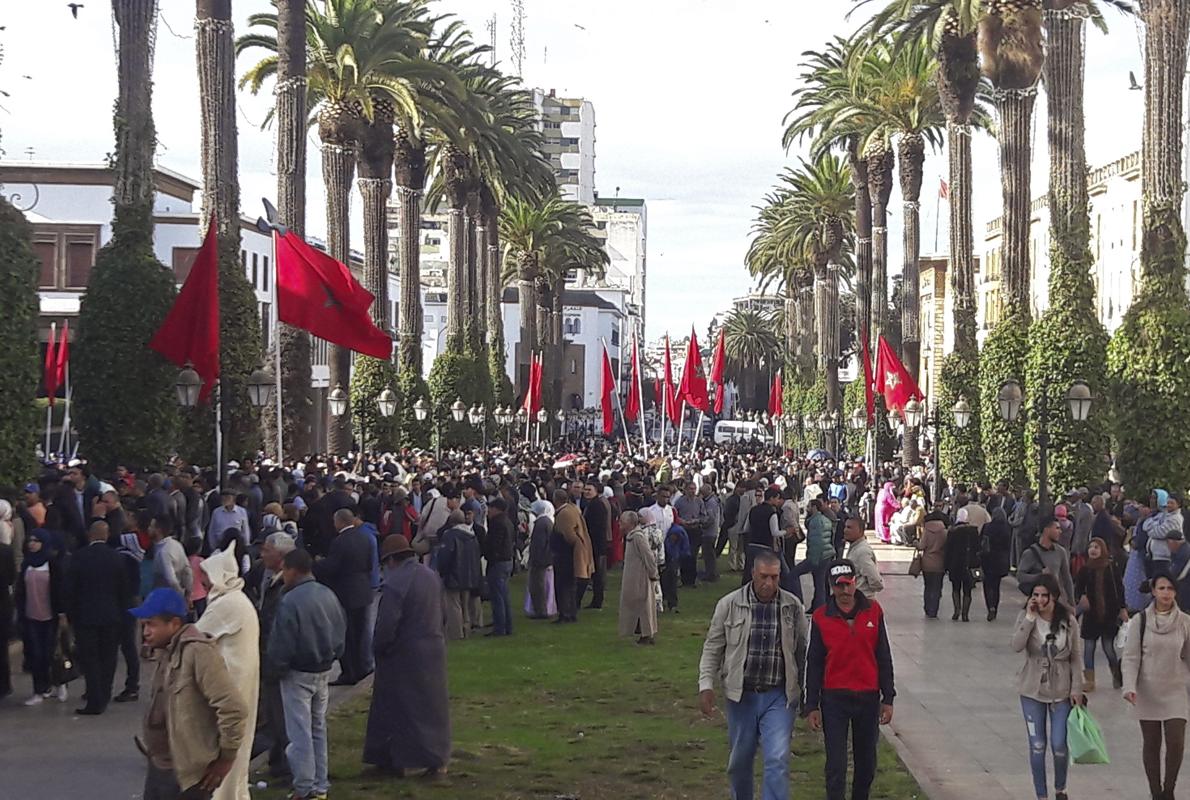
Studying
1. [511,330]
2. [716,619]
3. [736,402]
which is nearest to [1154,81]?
[716,619]

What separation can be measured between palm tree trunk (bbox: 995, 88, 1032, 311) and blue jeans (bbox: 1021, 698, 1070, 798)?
25.2 metres

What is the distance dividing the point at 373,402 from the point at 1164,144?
80.0ft

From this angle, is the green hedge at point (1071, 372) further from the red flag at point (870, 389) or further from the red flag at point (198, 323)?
the red flag at point (870, 389)

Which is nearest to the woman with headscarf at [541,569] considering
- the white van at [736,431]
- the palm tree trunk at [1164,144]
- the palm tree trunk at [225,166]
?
the palm tree trunk at [225,166]

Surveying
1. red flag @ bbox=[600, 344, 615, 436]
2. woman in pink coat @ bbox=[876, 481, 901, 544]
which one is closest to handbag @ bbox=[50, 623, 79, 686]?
woman in pink coat @ bbox=[876, 481, 901, 544]

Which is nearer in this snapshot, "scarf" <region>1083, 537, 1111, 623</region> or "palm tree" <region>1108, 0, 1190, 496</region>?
"scarf" <region>1083, 537, 1111, 623</region>

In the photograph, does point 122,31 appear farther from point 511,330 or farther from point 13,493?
point 511,330

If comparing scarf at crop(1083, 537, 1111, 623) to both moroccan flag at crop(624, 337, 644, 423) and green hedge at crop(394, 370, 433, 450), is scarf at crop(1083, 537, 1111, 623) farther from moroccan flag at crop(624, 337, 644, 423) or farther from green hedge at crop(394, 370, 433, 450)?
moroccan flag at crop(624, 337, 644, 423)

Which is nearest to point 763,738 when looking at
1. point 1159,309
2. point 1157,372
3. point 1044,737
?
point 1044,737

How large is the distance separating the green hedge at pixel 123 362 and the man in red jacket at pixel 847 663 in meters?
17.3

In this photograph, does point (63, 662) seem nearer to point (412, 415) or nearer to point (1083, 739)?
point (1083, 739)

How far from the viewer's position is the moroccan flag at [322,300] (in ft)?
77.5

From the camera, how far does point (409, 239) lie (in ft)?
173

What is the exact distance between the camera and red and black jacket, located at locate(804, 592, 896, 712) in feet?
33.1
